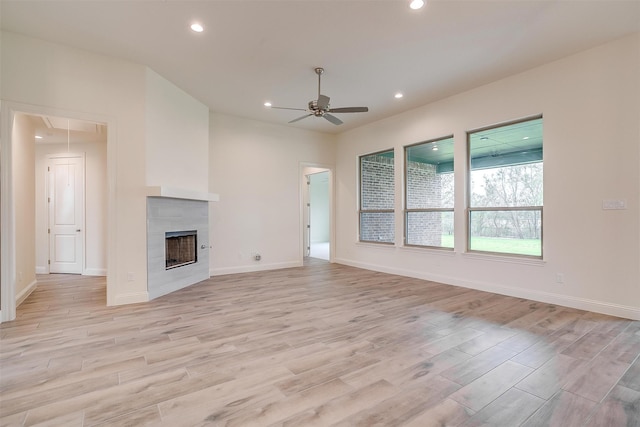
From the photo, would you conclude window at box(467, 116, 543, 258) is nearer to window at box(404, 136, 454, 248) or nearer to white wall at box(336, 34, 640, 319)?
white wall at box(336, 34, 640, 319)

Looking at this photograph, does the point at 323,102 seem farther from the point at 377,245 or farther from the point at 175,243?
the point at 377,245

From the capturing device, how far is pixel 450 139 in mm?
5219

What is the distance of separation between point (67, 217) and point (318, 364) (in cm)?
635

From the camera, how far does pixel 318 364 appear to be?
2361 millimetres

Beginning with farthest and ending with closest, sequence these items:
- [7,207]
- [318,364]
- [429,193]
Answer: [429,193] → [7,207] → [318,364]

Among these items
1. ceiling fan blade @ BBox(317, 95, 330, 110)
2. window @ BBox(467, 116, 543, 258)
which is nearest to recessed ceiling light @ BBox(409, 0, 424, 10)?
ceiling fan blade @ BBox(317, 95, 330, 110)

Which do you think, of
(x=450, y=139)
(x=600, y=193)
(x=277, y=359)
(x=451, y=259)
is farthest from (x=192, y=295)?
(x=600, y=193)

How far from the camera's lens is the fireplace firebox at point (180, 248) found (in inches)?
184

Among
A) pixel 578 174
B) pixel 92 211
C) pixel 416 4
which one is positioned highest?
pixel 416 4

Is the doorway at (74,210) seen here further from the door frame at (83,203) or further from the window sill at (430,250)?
the window sill at (430,250)

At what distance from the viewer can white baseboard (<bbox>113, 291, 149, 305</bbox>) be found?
3906 mm

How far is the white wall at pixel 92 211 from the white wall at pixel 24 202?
1229mm

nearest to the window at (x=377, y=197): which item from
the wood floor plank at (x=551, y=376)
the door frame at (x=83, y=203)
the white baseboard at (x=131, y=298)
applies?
the wood floor plank at (x=551, y=376)

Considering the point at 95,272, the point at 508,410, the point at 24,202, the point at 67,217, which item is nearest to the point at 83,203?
the point at 67,217
